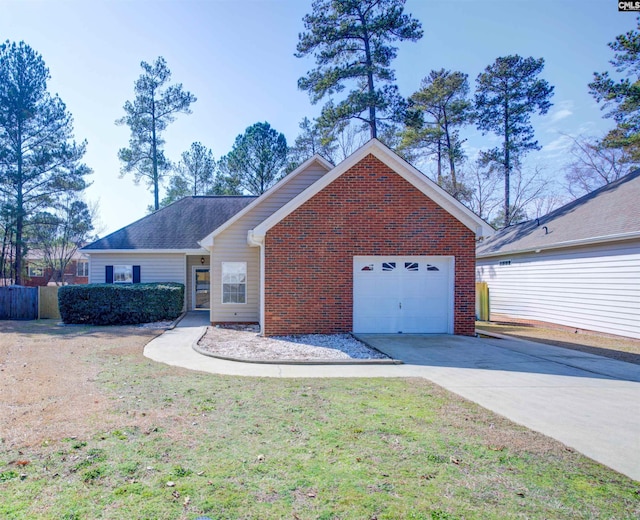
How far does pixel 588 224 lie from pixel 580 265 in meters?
1.60

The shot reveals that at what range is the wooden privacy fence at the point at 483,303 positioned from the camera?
59.8 feet

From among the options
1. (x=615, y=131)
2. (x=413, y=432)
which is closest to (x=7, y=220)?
(x=413, y=432)

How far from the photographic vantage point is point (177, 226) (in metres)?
20.1

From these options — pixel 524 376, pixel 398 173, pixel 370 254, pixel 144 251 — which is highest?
pixel 398 173

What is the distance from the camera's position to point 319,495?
10.5 feet

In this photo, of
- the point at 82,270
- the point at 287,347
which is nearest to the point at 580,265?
the point at 287,347

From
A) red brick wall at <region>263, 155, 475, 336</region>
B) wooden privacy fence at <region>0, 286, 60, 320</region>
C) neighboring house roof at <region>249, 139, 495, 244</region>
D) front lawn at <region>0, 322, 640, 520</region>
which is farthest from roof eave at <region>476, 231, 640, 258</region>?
wooden privacy fence at <region>0, 286, 60, 320</region>

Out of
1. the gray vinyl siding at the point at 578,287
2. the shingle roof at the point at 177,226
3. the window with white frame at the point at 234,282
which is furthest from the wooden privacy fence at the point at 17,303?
the gray vinyl siding at the point at 578,287

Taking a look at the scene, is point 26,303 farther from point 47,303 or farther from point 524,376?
point 524,376

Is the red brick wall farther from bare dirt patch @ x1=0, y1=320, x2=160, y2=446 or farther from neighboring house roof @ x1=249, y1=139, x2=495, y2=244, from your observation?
bare dirt patch @ x1=0, y1=320, x2=160, y2=446

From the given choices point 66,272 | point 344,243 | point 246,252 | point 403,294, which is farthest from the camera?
point 66,272

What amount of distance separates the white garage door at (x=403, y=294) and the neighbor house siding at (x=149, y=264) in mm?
10638

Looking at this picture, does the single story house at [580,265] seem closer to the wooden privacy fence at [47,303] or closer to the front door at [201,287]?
the front door at [201,287]

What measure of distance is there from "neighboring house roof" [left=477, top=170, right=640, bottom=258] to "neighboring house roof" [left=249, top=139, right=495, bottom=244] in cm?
442
